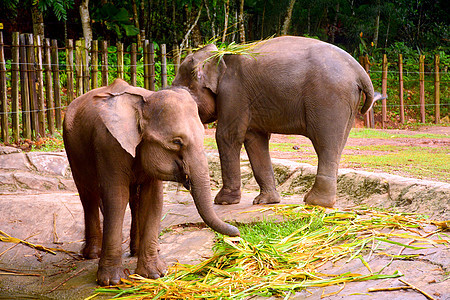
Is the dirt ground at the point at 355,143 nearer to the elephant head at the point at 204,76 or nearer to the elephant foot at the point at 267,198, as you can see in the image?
the elephant foot at the point at 267,198

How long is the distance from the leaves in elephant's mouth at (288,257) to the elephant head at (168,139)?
42cm

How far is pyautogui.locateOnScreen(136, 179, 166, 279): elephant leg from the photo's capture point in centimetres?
463

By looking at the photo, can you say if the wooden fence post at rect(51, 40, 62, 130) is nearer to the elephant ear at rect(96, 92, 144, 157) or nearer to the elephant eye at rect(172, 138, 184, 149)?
the elephant ear at rect(96, 92, 144, 157)

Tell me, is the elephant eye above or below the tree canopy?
below

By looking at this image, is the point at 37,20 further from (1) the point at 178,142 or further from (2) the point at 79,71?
(1) the point at 178,142

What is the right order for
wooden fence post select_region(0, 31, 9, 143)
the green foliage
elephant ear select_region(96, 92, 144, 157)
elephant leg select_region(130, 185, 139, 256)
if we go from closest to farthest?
elephant ear select_region(96, 92, 144, 157) → elephant leg select_region(130, 185, 139, 256) → wooden fence post select_region(0, 31, 9, 143) → the green foliage

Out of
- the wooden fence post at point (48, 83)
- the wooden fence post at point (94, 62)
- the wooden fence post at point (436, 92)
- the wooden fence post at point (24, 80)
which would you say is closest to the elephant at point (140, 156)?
the wooden fence post at point (24, 80)

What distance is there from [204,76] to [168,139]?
2075mm

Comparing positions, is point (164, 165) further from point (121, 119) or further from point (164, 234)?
point (164, 234)

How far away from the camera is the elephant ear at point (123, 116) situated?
→ 4281 millimetres

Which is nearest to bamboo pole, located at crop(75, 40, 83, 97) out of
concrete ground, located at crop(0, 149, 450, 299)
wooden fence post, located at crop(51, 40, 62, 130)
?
wooden fence post, located at crop(51, 40, 62, 130)

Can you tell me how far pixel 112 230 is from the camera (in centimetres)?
454

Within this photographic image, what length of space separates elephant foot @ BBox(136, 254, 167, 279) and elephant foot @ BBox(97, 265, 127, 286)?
0.17 metres

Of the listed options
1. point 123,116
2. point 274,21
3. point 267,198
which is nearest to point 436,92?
point 274,21
